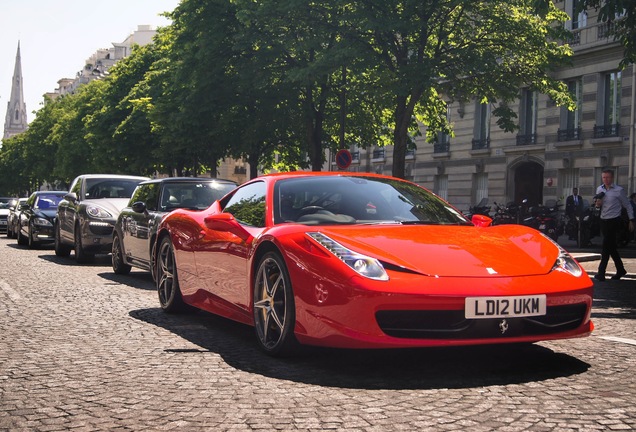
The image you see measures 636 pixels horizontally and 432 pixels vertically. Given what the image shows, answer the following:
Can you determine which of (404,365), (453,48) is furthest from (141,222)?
(453,48)

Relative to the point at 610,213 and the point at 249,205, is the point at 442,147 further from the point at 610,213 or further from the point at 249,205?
the point at 249,205

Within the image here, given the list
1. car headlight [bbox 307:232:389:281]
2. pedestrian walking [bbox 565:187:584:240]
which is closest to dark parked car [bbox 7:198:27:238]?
pedestrian walking [bbox 565:187:584:240]

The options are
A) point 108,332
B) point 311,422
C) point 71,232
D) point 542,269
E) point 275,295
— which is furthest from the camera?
point 71,232

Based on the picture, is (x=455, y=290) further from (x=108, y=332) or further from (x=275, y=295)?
(x=108, y=332)

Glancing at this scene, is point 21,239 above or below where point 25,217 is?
below

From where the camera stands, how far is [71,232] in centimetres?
1727

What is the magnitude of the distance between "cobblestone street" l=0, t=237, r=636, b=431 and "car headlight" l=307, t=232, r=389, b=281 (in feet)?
2.01

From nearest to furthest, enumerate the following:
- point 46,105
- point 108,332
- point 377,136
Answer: point 108,332
point 377,136
point 46,105

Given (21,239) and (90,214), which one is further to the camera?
(21,239)

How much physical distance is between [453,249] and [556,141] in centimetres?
3059

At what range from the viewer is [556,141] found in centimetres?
3491

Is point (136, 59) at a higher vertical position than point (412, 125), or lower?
higher

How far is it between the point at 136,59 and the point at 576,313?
2029 inches

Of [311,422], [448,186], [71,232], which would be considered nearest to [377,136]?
[448,186]
